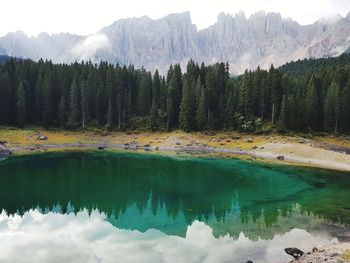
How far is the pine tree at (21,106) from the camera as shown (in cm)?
12069

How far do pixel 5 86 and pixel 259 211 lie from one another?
354 feet

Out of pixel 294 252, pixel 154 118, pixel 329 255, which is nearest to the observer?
pixel 329 255

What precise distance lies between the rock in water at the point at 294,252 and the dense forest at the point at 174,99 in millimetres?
82933

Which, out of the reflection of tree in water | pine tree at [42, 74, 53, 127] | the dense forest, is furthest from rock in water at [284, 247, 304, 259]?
pine tree at [42, 74, 53, 127]

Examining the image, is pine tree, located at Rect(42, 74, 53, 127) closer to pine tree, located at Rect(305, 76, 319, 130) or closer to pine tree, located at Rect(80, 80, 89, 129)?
pine tree, located at Rect(80, 80, 89, 129)

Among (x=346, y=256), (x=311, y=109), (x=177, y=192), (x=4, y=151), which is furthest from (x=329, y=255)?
(x=311, y=109)

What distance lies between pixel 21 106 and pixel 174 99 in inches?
1977

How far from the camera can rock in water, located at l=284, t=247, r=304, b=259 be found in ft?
89.0

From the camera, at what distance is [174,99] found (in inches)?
5044

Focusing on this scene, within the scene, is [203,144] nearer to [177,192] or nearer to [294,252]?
[177,192]

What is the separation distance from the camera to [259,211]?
40969mm

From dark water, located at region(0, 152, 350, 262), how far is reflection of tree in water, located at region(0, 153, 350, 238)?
12 cm

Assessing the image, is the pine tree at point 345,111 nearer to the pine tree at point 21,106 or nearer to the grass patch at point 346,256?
the grass patch at point 346,256

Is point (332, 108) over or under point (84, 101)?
under
